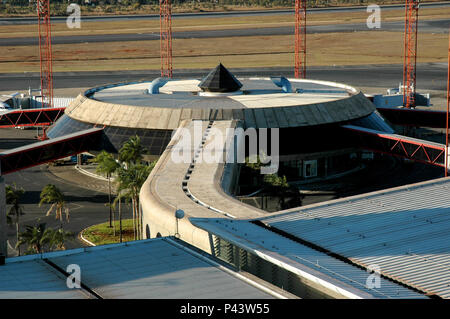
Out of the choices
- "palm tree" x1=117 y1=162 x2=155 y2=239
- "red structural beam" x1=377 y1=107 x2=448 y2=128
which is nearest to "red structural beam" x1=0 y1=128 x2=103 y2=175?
"palm tree" x1=117 y1=162 x2=155 y2=239

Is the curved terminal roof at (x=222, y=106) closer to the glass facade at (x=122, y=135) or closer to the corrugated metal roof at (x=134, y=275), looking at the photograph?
the glass facade at (x=122, y=135)

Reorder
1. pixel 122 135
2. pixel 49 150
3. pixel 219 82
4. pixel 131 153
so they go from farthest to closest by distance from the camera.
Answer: pixel 219 82
pixel 122 135
pixel 49 150
pixel 131 153

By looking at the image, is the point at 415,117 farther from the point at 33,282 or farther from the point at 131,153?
A: the point at 33,282

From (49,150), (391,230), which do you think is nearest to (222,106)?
(49,150)

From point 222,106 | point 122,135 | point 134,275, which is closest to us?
point 134,275

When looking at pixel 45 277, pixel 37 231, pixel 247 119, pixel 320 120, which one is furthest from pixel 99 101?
pixel 45 277
